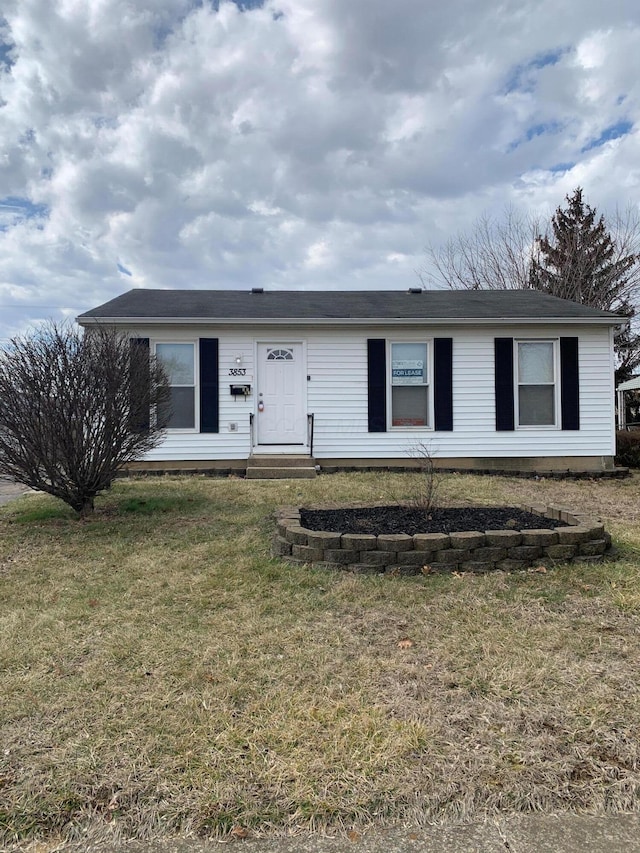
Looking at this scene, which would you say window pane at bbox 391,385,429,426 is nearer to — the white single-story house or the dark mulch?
the white single-story house

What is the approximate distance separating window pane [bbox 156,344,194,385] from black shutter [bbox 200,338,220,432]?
0.25 metres

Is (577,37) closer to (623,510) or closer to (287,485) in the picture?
(623,510)

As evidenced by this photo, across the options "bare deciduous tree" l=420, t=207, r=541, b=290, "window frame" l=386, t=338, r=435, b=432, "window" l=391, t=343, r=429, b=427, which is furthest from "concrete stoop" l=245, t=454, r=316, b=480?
"bare deciduous tree" l=420, t=207, r=541, b=290

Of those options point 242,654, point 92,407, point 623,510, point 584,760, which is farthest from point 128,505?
point 623,510

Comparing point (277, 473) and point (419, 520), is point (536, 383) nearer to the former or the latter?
point (277, 473)

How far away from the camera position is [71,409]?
5.39m

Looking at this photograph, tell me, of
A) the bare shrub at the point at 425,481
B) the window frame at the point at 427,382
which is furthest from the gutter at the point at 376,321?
the bare shrub at the point at 425,481

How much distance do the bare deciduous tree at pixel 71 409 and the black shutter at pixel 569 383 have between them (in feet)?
25.8

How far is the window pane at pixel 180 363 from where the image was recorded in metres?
9.68

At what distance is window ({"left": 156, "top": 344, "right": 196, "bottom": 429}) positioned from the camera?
9688 millimetres

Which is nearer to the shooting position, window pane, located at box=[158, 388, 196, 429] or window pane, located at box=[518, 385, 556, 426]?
window pane, located at box=[158, 388, 196, 429]

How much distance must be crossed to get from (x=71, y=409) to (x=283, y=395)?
194 inches

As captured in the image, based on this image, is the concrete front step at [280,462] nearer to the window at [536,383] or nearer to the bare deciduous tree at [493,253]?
the window at [536,383]

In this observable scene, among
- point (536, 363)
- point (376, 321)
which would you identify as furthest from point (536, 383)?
point (376, 321)
